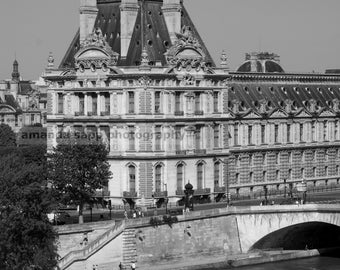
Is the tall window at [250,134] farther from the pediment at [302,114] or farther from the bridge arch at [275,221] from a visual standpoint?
the bridge arch at [275,221]

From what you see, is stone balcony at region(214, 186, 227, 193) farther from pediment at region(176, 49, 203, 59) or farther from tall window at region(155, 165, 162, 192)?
pediment at region(176, 49, 203, 59)

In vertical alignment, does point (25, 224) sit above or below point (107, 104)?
below

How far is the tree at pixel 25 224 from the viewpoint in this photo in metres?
107

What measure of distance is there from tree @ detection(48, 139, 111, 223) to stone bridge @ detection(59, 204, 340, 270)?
5313 mm

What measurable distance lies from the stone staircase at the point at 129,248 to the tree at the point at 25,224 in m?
9.90

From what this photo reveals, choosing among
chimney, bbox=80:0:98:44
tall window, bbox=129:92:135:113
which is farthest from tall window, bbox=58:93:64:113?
Answer: tall window, bbox=129:92:135:113

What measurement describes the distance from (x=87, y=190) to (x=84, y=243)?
288 inches

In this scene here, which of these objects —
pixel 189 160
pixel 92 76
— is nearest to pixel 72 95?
pixel 92 76

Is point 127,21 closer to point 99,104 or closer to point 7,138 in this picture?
point 99,104

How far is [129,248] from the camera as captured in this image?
122 m

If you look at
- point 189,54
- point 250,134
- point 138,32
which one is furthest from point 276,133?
point 138,32

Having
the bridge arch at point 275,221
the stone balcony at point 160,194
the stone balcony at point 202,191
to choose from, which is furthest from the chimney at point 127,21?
the bridge arch at point 275,221

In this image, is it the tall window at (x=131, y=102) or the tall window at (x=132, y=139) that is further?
the tall window at (x=132, y=139)

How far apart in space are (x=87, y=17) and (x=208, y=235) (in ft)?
88.3
